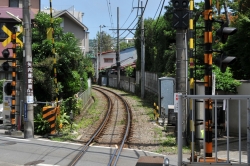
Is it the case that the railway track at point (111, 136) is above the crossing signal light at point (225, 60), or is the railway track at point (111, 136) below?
below

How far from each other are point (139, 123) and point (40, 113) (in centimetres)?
567

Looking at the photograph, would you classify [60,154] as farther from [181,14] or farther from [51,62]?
[51,62]

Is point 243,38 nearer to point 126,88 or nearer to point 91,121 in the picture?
point 91,121

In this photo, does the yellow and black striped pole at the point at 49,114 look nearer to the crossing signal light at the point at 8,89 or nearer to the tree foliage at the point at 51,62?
the crossing signal light at the point at 8,89

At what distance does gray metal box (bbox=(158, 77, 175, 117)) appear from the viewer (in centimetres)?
1867

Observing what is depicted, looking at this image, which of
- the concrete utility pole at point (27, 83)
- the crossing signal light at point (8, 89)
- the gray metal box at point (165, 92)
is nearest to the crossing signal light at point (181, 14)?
the concrete utility pole at point (27, 83)

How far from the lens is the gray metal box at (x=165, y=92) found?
1867cm

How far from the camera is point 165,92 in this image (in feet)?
62.3

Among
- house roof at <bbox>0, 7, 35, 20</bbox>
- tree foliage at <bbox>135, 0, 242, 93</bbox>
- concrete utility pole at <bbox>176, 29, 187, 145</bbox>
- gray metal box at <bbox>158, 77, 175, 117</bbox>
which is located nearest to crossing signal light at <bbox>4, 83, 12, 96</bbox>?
tree foliage at <bbox>135, 0, 242, 93</bbox>

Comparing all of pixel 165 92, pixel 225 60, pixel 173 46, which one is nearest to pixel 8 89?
pixel 165 92

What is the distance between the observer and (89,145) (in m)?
12.2

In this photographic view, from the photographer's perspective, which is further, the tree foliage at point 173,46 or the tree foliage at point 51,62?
the tree foliage at point 51,62

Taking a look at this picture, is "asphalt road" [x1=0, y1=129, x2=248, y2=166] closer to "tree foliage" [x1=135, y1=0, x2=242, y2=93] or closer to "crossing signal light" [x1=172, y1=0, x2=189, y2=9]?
"tree foliage" [x1=135, y1=0, x2=242, y2=93]

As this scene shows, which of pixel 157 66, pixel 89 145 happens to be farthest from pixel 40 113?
pixel 157 66
